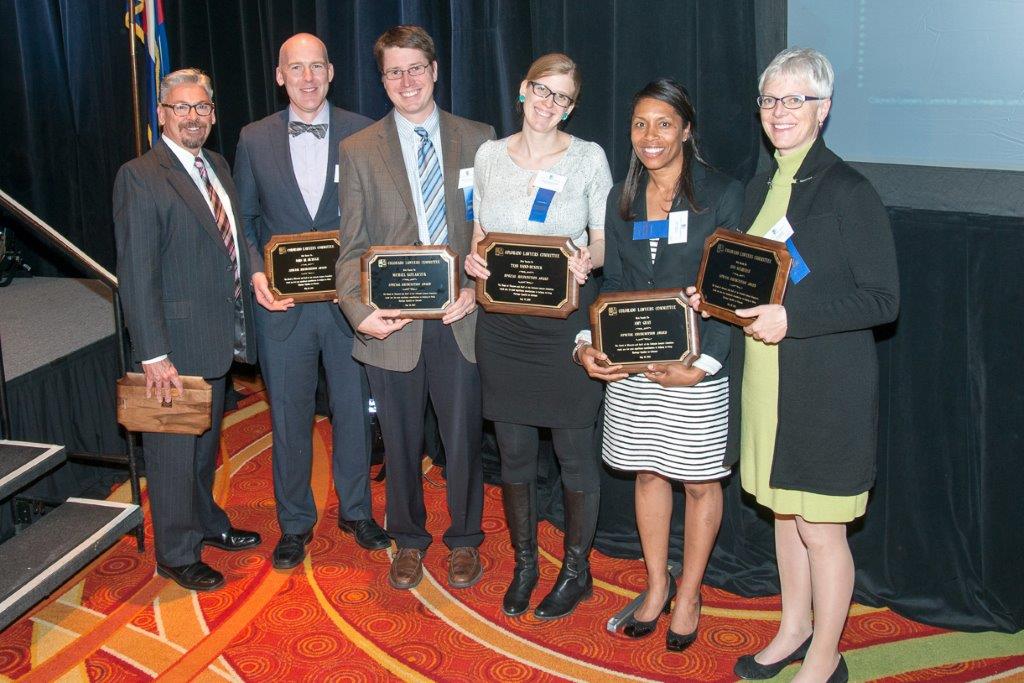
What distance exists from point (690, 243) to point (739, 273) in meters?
0.29

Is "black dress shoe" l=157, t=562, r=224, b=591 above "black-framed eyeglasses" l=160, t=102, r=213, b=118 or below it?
below

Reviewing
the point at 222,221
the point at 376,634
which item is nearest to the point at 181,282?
the point at 222,221

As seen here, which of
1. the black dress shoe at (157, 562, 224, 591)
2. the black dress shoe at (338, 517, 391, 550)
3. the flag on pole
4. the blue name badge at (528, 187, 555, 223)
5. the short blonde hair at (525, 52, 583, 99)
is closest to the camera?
the short blonde hair at (525, 52, 583, 99)

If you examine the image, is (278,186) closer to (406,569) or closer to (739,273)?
(406,569)

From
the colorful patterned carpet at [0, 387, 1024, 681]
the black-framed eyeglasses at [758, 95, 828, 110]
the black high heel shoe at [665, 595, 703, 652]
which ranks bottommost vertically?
the colorful patterned carpet at [0, 387, 1024, 681]

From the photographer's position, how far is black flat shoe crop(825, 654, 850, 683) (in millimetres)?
3021

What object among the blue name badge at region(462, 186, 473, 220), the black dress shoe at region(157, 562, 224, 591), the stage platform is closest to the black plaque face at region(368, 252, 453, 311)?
the blue name badge at region(462, 186, 473, 220)

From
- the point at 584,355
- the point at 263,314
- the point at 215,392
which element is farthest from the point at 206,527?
the point at 584,355

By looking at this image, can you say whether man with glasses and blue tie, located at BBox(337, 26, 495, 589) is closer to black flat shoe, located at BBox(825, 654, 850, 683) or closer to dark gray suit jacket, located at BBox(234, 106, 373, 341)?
dark gray suit jacket, located at BBox(234, 106, 373, 341)

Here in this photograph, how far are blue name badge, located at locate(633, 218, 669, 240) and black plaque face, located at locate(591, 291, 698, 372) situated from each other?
18cm

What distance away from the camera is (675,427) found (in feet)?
9.87

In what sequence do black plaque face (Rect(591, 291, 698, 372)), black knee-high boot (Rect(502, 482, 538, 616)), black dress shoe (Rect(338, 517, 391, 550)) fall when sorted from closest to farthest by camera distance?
black plaque face (Rect(591, 291, 698, 372)), black knee-high boot (Rect(502, 482, 538, 616)), black dress shoe (Rect(338, 517, 391, 550))

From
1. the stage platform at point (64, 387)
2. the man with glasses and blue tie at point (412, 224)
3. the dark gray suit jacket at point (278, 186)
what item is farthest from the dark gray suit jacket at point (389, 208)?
the stage platform at point (64, 387)

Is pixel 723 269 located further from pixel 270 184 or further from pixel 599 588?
pixel 270 184
